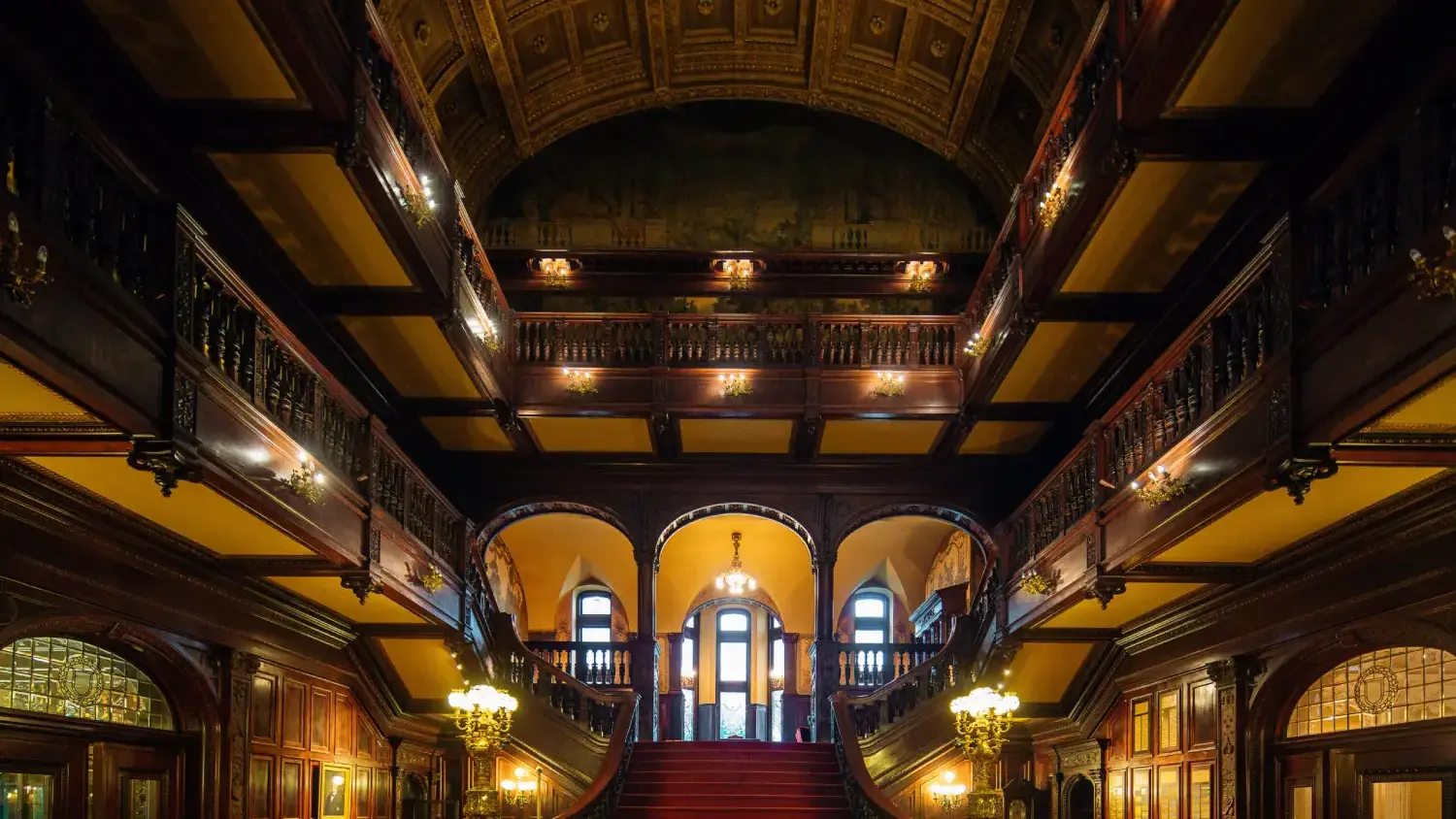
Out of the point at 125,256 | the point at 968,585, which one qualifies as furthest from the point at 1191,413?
the point at 968,585

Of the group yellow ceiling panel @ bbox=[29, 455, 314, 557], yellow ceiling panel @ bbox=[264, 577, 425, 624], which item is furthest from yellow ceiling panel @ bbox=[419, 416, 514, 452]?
yellow ceiling panel @ bbox=[29, 455, 314, 557]

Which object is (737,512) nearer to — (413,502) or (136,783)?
(413,502)

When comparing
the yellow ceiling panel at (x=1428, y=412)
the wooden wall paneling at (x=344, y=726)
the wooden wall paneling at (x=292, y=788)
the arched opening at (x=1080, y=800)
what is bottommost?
the arched opening at (x=1080, y=800)

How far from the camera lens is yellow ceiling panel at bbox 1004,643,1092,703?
14.6 metres

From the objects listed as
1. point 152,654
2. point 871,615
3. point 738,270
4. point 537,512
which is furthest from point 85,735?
point 871,615

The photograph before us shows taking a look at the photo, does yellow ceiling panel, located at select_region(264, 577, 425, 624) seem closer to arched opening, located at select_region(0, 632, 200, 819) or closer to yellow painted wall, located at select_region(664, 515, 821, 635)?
arched opening, located at select_region(0, 632, 200, 819)

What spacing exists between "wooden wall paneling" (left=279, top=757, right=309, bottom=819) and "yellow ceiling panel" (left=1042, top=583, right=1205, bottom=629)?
8.09 m

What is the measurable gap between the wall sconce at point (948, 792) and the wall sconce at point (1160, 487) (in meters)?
7.49

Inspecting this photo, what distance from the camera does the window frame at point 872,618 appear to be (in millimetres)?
25125

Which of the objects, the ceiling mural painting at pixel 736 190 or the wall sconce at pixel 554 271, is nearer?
the wall sconce at pixel 554 271

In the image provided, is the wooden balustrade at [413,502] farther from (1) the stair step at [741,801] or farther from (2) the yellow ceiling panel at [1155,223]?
(2) the yellow ceiling panel at [1155,223]

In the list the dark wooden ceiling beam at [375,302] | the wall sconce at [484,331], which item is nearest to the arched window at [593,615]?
the wall sconce at [484,331]

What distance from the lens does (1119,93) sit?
26.5 feet

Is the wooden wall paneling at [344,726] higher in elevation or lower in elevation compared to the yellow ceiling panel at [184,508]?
lower
